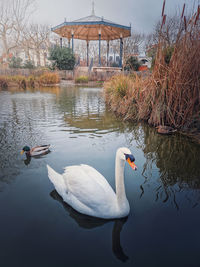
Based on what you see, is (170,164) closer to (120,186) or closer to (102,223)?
(120,186)

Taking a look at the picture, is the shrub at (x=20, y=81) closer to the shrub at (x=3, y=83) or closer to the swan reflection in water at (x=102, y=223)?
the shrub at (x=3, y=83)

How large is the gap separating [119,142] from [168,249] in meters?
3.09

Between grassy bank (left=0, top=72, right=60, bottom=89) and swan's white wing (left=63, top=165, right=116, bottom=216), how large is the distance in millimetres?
17617

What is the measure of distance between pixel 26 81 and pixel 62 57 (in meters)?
7.63

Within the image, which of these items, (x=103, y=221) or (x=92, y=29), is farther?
(x=92, y=29)

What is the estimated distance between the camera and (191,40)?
13.6 feet

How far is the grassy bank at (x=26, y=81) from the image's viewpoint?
686 inches

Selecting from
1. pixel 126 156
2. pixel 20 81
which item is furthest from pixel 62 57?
pixel 126 156

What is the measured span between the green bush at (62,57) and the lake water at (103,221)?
851 inches

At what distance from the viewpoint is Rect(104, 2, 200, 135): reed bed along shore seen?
13.7 ft

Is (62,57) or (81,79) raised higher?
(62,57)

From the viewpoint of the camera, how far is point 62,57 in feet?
78.1

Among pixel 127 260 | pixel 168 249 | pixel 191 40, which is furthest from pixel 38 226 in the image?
pixel 191 40

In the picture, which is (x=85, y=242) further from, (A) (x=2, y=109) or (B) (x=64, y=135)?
(A) (x=2, y=109)
